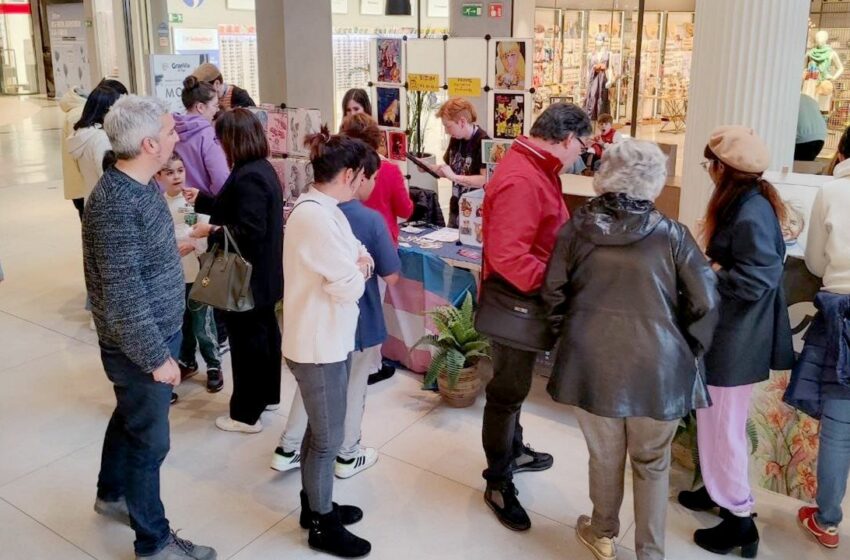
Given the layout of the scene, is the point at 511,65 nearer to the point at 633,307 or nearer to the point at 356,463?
the point at 356,463

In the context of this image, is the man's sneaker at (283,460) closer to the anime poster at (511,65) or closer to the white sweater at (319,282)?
the white sweater at (319,282)

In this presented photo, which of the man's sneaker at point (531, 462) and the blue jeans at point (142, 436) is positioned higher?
the blue jeans at point (142, 436)

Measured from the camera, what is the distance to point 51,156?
12164 mm

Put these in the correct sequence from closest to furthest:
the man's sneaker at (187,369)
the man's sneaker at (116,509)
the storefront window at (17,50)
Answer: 1. the man's sneaker at (116,509)
2. the man's sneaker at (187,369)
3. the storefront window at (17,50)

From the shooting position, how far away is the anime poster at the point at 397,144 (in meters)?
5.11

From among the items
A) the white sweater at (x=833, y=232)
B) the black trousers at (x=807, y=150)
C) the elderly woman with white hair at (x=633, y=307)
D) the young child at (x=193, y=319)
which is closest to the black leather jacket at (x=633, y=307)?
the elderly woman with white hair at (x=633, y=307)

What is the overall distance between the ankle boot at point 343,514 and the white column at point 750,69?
78.3 inches

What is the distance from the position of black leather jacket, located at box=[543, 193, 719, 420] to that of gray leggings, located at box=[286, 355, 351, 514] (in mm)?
777

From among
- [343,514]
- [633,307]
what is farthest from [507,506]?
[633,307]

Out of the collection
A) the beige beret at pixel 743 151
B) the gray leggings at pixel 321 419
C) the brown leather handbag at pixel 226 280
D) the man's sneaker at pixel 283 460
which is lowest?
the man's sneaker at pixel 283 460

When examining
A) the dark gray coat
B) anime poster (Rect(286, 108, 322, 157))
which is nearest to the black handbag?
the dark gray coat

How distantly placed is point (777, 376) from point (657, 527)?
92 centimetres

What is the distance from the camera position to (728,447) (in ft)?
9.11

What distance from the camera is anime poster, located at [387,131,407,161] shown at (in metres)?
5.11
